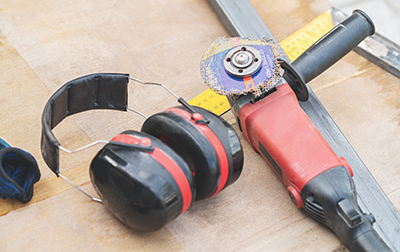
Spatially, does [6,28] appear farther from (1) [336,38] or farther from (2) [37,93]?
(1) [336,38]

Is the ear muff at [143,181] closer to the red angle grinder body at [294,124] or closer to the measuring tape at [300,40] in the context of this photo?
the red angle grinder body at [294,124]

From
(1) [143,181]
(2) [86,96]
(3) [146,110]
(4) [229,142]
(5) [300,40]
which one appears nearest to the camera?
(1) [143,181]

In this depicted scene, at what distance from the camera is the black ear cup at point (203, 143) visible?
75 cm

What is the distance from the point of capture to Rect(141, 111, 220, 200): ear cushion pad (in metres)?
0.75

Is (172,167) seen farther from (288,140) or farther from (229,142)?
(288,140)

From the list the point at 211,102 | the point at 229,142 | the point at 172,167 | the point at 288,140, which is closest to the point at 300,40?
the point at 211,102

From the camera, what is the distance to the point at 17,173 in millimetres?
843

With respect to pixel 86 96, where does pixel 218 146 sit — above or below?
below

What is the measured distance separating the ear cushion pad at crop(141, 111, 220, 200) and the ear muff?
33 millimetres

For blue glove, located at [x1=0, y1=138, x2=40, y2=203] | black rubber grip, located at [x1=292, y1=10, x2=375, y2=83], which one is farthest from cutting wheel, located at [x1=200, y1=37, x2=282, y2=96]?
blue glove, located at [x1=0, y1=138, x2=40, y2=203]

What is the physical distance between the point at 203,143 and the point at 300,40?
2.11 ft

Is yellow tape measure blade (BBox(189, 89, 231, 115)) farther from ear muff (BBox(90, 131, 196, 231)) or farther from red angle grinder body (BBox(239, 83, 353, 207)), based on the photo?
ear muff (BBox(90, 131, 196, 231))

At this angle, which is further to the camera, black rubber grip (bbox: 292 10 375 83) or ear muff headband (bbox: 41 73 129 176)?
black rubber grip (bbox: 292 10 375 83)

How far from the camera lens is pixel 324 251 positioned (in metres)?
0.83
